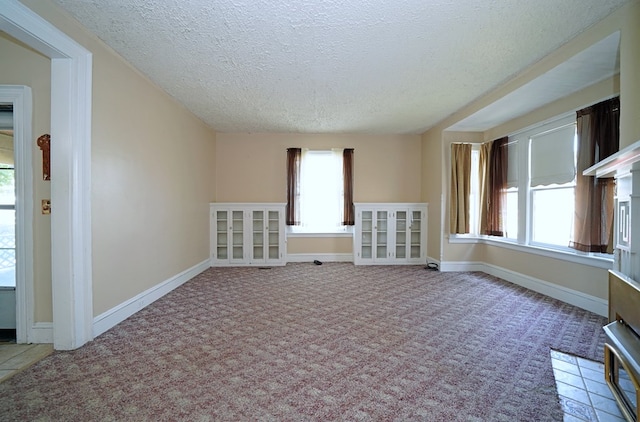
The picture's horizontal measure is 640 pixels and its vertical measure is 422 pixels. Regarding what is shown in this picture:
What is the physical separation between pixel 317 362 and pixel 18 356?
221 cm

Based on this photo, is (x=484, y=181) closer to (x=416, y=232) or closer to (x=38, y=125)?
(x=416, y=232)

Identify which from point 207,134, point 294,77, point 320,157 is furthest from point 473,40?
point 207,134

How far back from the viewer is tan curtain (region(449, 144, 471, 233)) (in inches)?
178

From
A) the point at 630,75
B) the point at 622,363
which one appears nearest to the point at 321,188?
the point at 630,75

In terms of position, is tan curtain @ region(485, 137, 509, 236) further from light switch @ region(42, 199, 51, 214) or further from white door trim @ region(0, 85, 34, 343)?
white door trim @ region(0, 85, 34, 343)

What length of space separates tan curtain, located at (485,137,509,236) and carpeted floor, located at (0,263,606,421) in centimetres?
127

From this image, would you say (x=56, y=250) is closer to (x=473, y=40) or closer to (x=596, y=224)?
(x=473, y=40)

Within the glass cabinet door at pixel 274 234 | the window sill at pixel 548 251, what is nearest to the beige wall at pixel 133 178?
the glass cabinet door at pixel 274 234

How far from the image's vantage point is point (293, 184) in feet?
17.1

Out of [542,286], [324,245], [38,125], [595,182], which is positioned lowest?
[542,286]

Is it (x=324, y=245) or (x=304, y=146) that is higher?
(x=304, y=146)

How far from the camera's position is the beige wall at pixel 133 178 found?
227cm

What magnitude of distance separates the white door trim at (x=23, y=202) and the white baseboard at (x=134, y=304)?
0.46 m

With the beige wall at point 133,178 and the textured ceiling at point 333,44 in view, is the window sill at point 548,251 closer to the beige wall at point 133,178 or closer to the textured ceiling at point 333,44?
the textured ceiling at point 333,44
